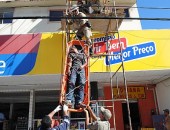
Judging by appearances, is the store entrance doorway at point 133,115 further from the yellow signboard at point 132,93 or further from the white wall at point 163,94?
the white wall at point 163,94

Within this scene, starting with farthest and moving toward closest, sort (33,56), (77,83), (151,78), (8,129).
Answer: (8,129), (151,78), (33,56), (77,83)

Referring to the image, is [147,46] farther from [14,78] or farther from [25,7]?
[25,7]

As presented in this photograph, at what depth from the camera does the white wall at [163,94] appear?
10664 mm

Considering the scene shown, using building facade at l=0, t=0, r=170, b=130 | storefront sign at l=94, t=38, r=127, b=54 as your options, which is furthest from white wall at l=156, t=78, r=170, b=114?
Answer: storefront sign at l=94, t=38, r=127, b=54

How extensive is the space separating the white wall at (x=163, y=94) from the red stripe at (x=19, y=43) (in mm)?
5563

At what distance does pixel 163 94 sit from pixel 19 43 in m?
6.30

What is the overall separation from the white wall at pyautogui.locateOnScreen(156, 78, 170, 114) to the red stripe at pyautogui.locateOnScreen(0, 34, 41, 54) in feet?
18.3

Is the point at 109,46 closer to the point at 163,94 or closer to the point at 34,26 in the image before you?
the point at 163,94

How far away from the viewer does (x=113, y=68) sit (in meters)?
9.18

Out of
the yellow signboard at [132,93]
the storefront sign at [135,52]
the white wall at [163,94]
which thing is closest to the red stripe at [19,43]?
the storefront sign at [135,52]

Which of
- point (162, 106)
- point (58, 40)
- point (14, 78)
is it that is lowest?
point (162, 106)

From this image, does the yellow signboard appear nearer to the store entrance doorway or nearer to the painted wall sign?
the store entrance doorway

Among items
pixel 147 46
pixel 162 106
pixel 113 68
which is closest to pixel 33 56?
pixel 113 68

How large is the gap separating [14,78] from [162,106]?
20.5 feet
